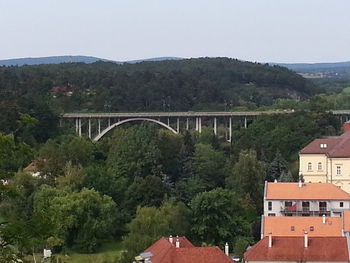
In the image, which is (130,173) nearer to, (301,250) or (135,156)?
(135,156)

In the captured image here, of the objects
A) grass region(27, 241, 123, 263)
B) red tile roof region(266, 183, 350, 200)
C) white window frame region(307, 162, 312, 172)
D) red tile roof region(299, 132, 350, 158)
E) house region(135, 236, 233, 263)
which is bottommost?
grass region(27, 241, 123, 263)

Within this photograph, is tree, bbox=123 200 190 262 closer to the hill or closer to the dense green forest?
the dense green forest

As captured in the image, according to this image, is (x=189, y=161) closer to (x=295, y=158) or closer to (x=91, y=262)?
(x=295, y=158)

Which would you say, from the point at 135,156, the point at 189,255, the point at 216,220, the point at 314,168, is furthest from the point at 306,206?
the point at 135,156

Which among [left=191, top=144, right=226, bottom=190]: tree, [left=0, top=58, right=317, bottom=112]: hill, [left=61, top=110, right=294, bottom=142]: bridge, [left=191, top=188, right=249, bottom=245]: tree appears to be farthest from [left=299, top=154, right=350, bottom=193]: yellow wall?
[left=0, top=58, right=317, bottom=112]: hill

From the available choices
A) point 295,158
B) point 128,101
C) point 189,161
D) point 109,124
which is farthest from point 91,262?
point 128,101

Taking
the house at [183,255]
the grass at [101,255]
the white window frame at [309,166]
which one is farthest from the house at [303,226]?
the white window frame at [309,166]
